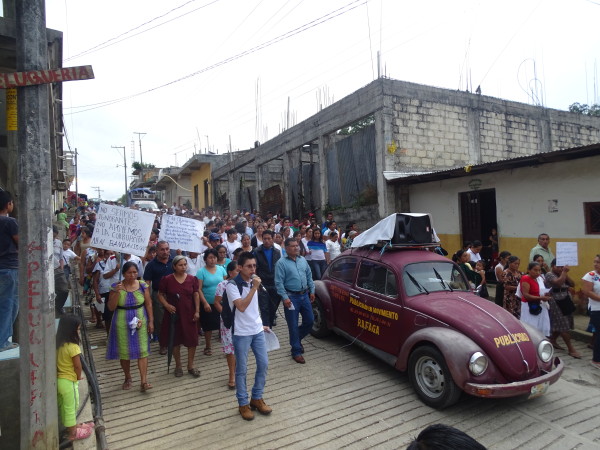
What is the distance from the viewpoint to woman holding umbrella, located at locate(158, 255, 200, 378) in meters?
5.15

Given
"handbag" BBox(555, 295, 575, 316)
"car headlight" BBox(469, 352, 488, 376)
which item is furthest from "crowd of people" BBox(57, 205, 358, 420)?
"handbag" BBox(555, 295, 575, 316)

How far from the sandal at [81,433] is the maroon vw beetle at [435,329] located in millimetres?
3496

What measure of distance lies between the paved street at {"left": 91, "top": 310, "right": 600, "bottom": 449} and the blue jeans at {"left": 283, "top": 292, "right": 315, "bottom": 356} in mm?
373

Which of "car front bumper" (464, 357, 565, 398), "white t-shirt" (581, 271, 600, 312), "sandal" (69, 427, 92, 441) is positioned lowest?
"sandal" (69, 427, 92, 441)

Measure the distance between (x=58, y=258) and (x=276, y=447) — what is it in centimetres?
583

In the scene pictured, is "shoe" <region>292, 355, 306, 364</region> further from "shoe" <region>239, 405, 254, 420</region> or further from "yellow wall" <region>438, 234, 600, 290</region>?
"yellow wall" <region>438, 234, 600, 290</region>

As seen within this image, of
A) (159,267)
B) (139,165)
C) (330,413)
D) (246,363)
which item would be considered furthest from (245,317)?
(139,165)

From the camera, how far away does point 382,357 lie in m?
5.27

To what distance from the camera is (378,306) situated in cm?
539

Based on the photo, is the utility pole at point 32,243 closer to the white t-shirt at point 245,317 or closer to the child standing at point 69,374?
the child standing at point 69,374

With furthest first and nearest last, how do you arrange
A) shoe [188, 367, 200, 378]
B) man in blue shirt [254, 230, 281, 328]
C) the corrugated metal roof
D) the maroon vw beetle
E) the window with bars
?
the window with bars → the corrugated metal roof → man in blue shirt [254, 230, 281, 328] → shoe [188, 367, 200, 378] → the maroon vw beetle

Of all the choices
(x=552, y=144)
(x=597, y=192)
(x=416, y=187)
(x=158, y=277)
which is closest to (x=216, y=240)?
(x=158, y=277)

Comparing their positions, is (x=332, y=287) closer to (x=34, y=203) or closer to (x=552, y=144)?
(x=34, y=203)

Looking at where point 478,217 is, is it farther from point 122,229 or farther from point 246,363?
point 122,229
